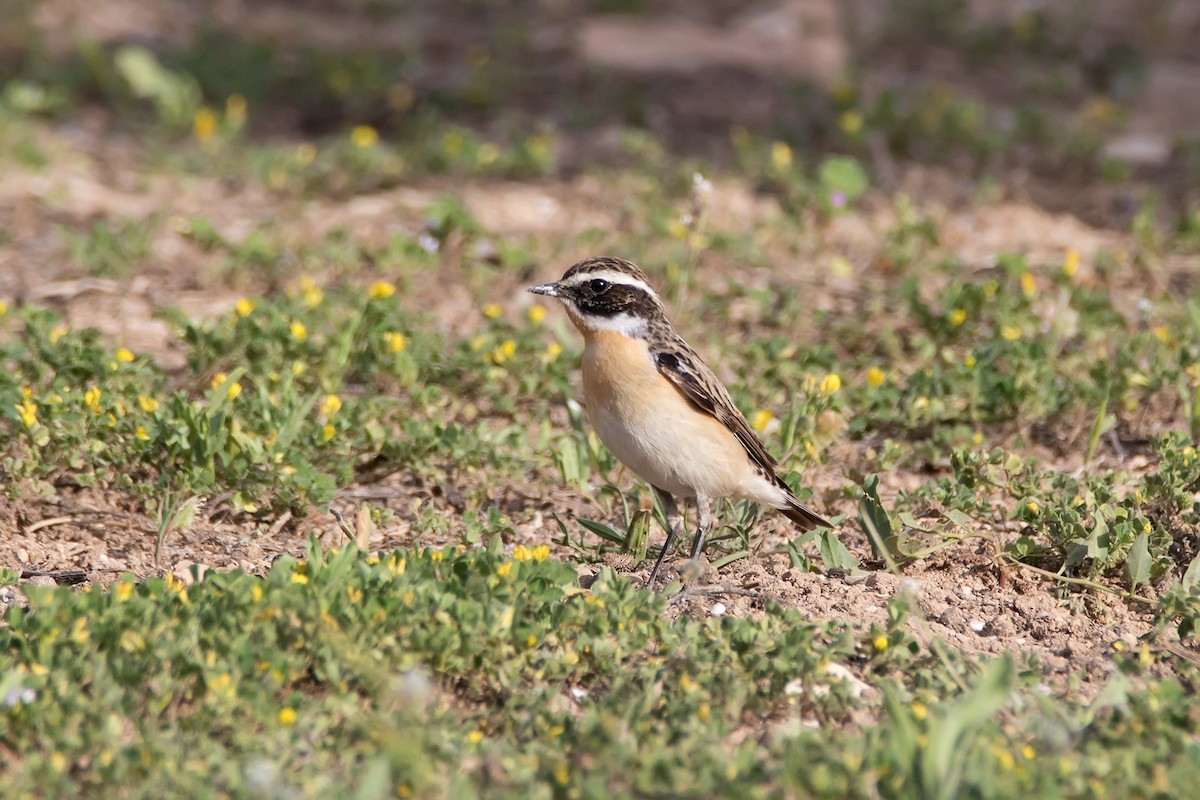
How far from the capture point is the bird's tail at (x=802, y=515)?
649cm

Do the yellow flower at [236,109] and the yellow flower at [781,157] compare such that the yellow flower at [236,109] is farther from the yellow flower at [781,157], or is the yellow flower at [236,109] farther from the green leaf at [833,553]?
the green leaf at [833,553]

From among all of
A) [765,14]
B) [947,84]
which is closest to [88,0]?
[765,14]

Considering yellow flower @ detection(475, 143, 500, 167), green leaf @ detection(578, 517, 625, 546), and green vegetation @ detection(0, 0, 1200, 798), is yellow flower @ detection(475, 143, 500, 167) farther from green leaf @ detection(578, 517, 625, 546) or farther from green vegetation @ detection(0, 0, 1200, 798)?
green leaf @ detection(578, 517, 625, 546)

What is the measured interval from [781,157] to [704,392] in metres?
4.68

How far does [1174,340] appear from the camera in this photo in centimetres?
823

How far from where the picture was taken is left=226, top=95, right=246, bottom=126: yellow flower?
1165 cm

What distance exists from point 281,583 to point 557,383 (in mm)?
3158

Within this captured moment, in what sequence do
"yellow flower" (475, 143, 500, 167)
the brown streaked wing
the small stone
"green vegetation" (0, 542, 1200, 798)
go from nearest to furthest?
"green vegetation" (0, 542, 1200, 798)
the small stone
the brown streaked wing
"yellow flower" (475, 143, 500, 167)

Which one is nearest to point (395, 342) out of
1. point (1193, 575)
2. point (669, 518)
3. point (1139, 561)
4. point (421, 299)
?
point (421, 299)

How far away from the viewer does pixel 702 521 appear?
6.39 metres

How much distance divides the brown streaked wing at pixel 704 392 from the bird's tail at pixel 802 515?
0.15 m

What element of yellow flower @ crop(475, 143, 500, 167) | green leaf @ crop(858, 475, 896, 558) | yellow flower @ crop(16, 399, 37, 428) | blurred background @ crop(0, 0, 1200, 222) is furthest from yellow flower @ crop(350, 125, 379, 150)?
green leaf @ crop(858, 475, 896, 558)

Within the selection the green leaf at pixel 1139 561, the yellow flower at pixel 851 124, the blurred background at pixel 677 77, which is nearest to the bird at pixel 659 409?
the green leaf at pixel 1139 561

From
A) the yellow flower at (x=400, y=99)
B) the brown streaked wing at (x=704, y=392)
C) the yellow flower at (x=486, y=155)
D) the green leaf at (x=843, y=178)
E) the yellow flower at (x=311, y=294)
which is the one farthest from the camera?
the yellow flower at (x=400, y=99)
